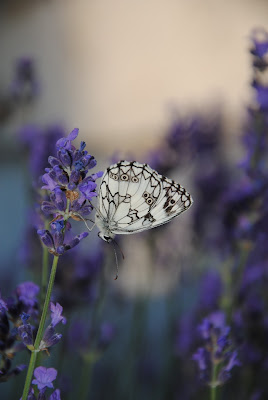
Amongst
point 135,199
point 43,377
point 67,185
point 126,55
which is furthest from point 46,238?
point 126,55

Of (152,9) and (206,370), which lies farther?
(152,9)

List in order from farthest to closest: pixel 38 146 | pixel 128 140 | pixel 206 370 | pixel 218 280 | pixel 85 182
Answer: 1. pixel 128 140
2. pixel 218 280
3. pixel 38 146
4. pixel 206 370
5. pixel 85 182

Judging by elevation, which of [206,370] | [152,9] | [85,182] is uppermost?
[152,9]

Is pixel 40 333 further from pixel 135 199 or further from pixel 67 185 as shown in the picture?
pixel 135 199

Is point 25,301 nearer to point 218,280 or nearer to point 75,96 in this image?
A: point 218,280

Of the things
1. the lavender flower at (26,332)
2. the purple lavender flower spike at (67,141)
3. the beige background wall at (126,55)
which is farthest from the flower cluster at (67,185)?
the beige background wall at (126,55)

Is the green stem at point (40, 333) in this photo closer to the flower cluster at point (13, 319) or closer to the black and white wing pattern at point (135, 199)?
the flower cluster at point (13, 319)

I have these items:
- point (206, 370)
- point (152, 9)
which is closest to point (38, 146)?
point (206, 370)
